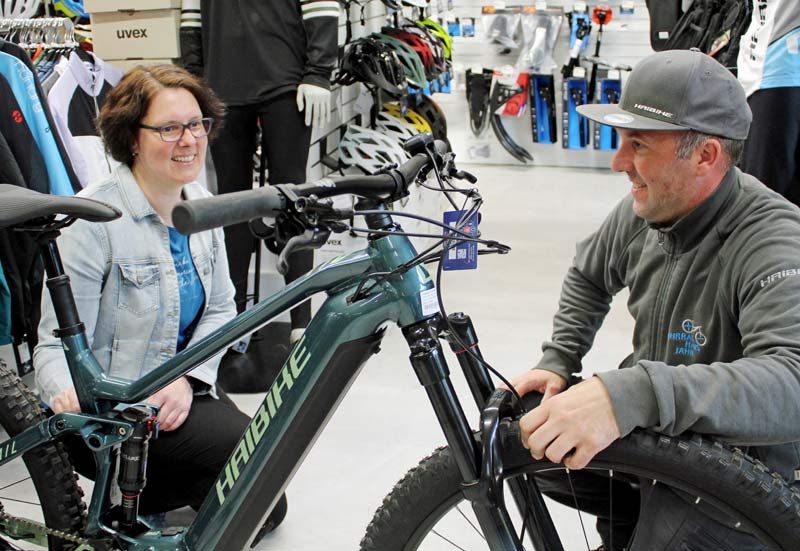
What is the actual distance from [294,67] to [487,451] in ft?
8.25

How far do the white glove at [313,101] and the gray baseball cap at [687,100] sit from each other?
2078 millimetres

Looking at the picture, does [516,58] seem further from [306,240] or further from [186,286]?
[306,240]

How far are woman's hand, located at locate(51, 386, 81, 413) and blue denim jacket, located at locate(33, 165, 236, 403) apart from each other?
79mm

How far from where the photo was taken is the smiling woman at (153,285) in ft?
6.23

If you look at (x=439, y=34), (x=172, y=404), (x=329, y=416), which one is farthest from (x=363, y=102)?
(x=329, y=416)

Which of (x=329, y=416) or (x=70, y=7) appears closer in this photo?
(x=329, y=416)

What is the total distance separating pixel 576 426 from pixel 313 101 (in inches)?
96.3

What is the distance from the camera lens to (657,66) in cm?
147

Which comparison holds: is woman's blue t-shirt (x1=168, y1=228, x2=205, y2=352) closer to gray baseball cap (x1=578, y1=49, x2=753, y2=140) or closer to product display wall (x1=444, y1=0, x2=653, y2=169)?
gray baseball cap (x1=578, y1=49, x2=753, y2=140)

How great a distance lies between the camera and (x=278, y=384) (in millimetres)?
1467

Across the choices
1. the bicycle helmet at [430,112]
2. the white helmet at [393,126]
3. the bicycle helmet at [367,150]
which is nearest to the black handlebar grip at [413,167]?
the bicycle helmet at [367,150]

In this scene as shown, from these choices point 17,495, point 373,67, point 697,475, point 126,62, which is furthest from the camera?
point 373,67

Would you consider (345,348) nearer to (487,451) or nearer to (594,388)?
(487,451)

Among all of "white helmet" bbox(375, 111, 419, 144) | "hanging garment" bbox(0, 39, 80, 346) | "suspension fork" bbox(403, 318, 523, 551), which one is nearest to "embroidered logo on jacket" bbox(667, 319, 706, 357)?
"suspension fork" bbox(403, 318, 523, 551)
